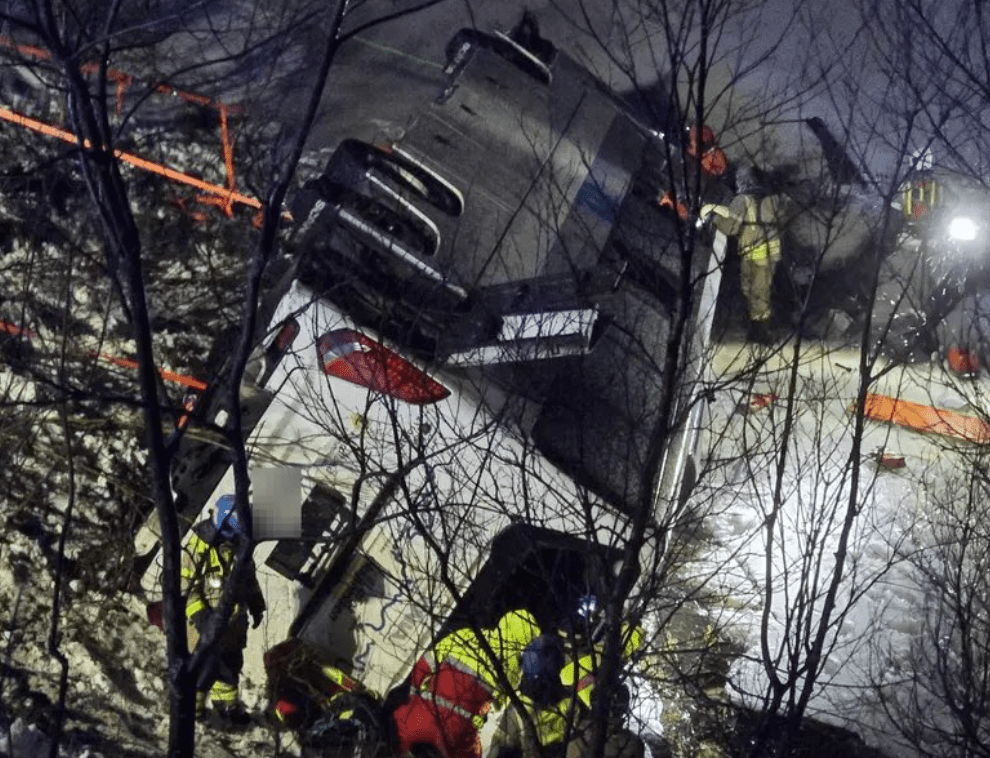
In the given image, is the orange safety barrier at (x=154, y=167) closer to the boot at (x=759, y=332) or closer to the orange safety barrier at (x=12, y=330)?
the orange safety barrier at (x=12, y=330)

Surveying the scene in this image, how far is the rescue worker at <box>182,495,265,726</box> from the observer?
321 inches

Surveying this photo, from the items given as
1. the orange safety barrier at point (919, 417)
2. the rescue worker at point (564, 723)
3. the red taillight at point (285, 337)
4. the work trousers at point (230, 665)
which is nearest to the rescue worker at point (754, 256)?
the orange safety barrier at point (919, 417)

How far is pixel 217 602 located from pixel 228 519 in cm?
55

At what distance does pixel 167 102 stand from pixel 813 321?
7209 mm

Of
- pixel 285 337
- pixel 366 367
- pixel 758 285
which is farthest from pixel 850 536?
pixel 285 337

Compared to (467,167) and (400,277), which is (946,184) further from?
(400,277)

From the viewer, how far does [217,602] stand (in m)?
8.08

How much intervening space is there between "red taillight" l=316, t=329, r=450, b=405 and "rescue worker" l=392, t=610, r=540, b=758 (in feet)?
5.35

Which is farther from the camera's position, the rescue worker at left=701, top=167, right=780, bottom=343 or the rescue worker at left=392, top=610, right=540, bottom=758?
the rescue worker at left=701, top=167, right=780, bottom=343

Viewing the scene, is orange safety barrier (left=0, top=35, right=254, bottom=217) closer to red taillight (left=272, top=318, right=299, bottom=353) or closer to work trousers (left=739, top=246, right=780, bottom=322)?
red taillight (left=272, top=318, right=299, bottom=353)

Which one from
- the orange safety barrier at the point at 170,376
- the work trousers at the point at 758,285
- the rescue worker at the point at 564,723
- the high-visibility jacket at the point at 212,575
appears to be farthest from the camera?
the work trousers at the point at 758,285

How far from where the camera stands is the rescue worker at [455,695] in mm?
8172

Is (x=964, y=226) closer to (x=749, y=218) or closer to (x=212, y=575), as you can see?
(x=749, y=218)

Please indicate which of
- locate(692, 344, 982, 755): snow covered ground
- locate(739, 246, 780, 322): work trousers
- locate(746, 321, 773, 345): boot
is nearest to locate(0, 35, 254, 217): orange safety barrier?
locate(739, 246, 780, 322): work trousers
